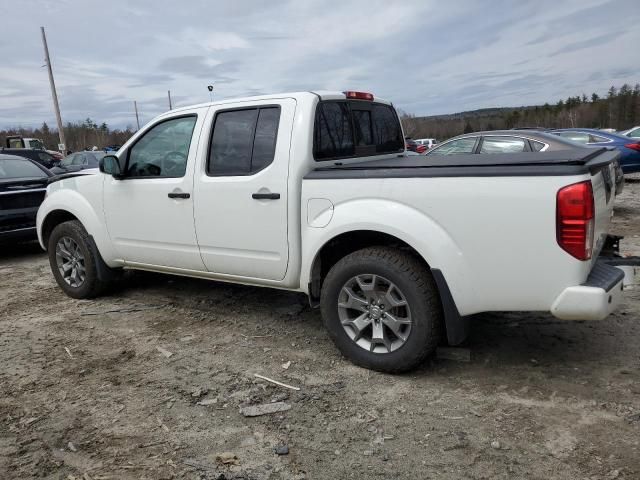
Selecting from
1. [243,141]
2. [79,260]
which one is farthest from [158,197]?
[79,260]

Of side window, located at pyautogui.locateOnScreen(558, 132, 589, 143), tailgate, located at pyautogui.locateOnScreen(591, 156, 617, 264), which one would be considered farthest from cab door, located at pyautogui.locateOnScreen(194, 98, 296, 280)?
side window, located at pyautogui.locateOnScreen(558, 132, 589, 143)

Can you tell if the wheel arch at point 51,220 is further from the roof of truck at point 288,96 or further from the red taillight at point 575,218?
the red taillight at point 575,218

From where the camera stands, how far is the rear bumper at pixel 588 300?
2.84 m

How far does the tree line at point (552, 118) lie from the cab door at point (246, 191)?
62126 millimetres

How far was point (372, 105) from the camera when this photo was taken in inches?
186

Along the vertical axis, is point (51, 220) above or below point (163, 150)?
below

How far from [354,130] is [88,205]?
2.77 m

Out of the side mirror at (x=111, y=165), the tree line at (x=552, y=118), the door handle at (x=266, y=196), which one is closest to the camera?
the door handle at (x=266, y=196)

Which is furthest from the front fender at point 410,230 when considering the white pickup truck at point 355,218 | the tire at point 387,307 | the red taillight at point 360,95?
the red taillight at point 360,95

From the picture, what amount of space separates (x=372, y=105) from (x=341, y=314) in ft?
6.82

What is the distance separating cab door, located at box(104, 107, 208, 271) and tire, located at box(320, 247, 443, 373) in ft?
4.62

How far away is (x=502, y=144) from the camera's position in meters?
8.60

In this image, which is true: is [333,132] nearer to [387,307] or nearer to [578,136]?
[387,307]

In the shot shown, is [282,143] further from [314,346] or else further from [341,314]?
[314,346]
